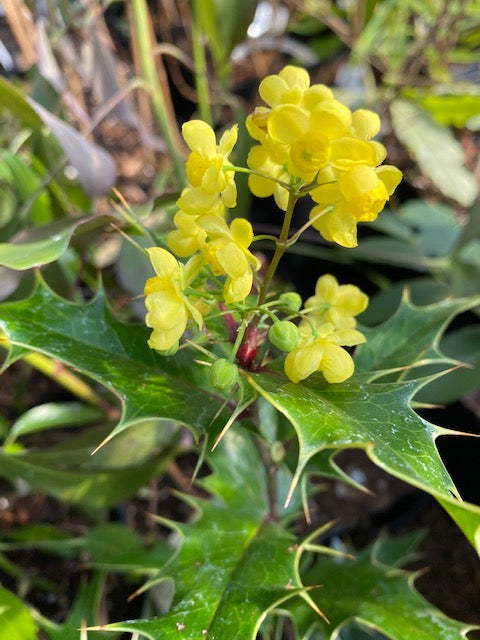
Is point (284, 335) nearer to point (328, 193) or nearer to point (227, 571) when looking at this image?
point (328, 193)

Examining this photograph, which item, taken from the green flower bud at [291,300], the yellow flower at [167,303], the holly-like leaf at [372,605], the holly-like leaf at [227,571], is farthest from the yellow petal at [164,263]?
the holly-like leaf at [372,605]

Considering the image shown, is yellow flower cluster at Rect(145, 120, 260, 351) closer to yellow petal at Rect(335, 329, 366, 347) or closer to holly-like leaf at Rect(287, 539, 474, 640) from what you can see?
yellow petal at Rect(335, 329, 366, 347)

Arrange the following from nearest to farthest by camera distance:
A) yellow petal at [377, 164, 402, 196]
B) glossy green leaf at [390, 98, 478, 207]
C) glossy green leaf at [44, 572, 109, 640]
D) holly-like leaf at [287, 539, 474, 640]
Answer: yellow petal at [377, 164, 402, 196]
holly-like leaf at [287, 539, 474, 640]
glossy green leaf at [44, 572, 109, 640]
glossy green leaf at [390, 98, 478, 207]

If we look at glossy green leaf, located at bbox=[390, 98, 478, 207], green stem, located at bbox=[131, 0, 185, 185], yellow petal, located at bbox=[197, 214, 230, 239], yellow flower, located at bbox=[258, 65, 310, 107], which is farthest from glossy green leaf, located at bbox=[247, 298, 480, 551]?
glossy green leaf, located at bbox=[390, 98, 478, 207]

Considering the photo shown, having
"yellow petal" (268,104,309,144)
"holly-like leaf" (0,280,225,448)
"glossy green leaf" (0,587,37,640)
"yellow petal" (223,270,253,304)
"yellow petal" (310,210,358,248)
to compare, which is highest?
"yellow petal" (268,104,309,144)

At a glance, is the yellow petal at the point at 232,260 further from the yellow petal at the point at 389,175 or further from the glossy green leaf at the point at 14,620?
the glossy green leaf at the point at 14,620

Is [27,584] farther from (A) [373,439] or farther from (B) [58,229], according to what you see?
(A) [373,439]

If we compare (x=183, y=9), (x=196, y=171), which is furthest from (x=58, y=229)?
(x=183, y=9)

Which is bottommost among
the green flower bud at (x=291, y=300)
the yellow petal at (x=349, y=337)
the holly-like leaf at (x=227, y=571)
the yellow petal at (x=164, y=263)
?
the holly-like leaf at (x=227, y=571)
